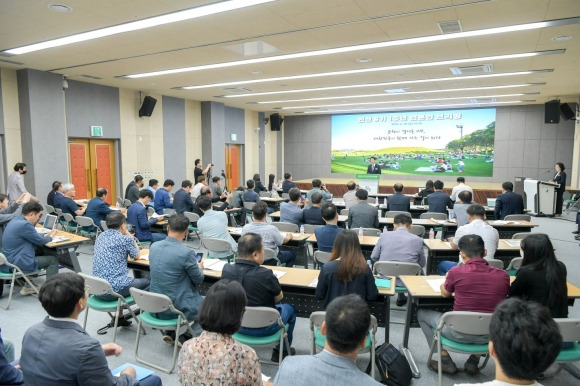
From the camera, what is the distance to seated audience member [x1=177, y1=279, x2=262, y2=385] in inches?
72.1

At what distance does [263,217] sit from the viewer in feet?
16.0

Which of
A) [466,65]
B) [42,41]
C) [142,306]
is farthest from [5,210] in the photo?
[466,65]

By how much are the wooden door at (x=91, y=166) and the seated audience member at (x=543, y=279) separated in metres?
9.86

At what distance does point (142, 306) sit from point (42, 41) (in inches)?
198

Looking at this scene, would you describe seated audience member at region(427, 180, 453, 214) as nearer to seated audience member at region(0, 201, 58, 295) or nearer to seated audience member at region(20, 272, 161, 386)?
seated audience member at region(0, 201, 58, 295)

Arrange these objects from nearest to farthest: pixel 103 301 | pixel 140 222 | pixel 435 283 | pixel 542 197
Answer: pixel 435 283 < pixel 103 301 < pixel 140 222 < pixel 542 197

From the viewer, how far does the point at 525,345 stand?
4.60 ft

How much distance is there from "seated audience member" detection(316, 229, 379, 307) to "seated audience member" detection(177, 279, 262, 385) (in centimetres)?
127

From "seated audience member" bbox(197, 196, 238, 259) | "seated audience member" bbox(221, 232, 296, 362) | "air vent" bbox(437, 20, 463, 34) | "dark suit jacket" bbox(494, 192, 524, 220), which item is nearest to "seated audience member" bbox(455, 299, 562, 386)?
"seated audience member" bbox(221, 232, 296, 362)

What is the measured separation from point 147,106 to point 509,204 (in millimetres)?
9399

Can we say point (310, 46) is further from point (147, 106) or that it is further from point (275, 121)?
point (275, 121)

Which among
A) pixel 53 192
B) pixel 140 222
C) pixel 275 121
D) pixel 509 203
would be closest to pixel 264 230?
pixel 140 222

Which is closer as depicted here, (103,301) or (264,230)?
(103,301)

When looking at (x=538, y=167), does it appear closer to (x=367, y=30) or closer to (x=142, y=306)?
(x=367, y=30)
